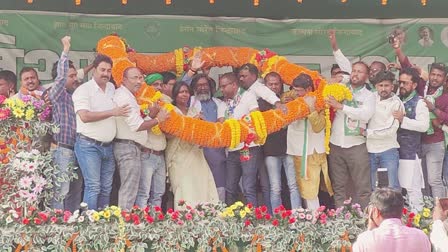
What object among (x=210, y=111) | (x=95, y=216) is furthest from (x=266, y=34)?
(x=95, y=216)

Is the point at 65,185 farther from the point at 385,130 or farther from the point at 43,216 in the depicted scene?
the point at 385,130

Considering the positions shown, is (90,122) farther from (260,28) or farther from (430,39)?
(430,39)

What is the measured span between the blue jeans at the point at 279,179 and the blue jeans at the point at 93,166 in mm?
1718

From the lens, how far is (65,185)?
309 inches

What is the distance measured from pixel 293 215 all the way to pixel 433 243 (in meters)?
2.49

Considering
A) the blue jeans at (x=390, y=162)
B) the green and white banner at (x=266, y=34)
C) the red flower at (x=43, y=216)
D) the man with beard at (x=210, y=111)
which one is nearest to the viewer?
the red flower at (x=43, y=216)

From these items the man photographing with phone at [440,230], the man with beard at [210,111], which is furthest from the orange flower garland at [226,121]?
the man photographing with phone at [440,230]

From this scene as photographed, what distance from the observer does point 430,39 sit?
432 inches

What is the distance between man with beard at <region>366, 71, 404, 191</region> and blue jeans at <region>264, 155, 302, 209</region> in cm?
80

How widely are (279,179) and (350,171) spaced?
2.40 feet

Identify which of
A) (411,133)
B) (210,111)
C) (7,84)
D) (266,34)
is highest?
(266,34)

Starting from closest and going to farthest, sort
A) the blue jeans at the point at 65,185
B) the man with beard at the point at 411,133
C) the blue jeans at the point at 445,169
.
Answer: the blue jeans at the point at 65,185, the man with beard at the point at 411,133, the blue jeans at the point at 445,169

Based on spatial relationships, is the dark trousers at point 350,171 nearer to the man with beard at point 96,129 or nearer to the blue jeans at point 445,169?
the blue jeans at point 445,169

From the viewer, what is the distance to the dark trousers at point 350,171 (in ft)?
28.0
